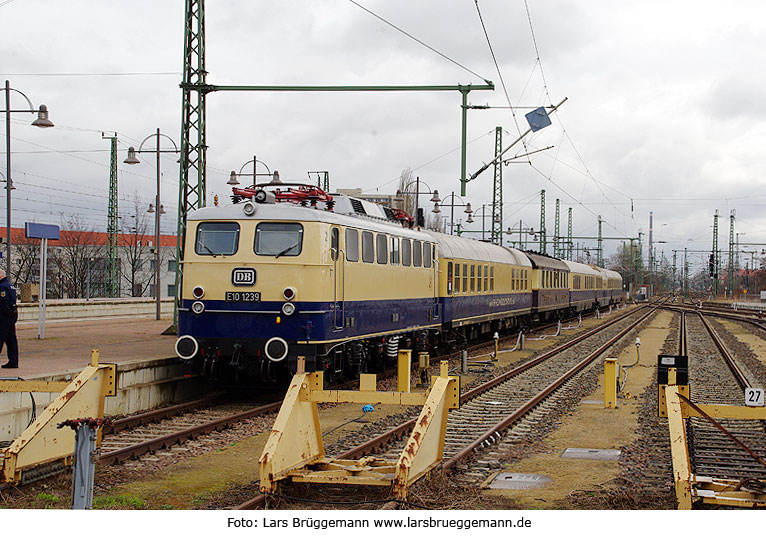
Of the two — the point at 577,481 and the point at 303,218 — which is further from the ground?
the point at 303,218

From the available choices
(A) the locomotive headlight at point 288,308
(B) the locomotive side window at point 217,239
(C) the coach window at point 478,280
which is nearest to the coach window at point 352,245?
(A) the locomotive headlight at point 288,308

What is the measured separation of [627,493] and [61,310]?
89.1 feet

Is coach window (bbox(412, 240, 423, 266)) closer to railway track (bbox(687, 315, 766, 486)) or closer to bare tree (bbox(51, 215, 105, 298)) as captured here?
railway track (bbox(687, 315, 766, 486))

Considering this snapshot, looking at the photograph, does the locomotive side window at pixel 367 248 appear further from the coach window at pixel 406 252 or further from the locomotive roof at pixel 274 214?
the coach window at pixel 406 252

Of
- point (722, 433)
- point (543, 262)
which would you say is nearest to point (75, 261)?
point (543, 262)

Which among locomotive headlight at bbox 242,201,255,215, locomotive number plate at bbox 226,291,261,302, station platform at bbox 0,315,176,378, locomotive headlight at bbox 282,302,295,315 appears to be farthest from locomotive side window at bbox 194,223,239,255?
station platform at bbox 0,315,176,378

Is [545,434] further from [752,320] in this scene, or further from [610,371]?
[752,320]

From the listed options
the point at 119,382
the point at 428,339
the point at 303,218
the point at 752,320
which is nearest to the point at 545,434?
the point at 303,218

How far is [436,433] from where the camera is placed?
876cm

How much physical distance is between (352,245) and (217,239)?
2.46m

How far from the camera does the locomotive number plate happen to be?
1373 centimetres


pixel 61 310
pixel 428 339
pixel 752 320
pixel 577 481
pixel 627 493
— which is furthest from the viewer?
pixel 752 320

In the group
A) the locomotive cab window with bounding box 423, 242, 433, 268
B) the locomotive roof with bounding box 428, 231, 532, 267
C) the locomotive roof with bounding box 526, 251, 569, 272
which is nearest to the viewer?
the locomotive cab window with bounding box 423, 242, 433, 268

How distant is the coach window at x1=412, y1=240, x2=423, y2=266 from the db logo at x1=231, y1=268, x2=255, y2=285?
595cm
